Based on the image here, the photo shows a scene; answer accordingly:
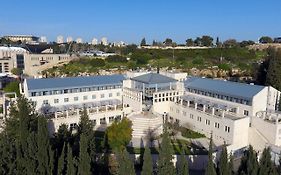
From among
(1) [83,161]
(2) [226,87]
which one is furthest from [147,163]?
(2) [226,87]

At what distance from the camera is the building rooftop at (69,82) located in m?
40.0

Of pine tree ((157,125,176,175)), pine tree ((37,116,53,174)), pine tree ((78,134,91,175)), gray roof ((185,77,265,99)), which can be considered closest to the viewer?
pine tree ((157,125,176,175))

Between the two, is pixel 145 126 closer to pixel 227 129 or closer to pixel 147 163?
pixel 227 129

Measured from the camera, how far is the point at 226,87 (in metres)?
38.3

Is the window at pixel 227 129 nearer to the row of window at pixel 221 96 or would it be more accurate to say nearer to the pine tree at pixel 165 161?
the row of window at pixel 221 96

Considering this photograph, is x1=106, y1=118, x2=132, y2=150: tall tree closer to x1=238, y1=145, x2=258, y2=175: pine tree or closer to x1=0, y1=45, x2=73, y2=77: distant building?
x1=238, y1=145, x2=258, y2=175: pine tree

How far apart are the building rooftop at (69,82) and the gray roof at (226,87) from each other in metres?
11.8

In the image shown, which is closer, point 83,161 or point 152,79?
point 83,161

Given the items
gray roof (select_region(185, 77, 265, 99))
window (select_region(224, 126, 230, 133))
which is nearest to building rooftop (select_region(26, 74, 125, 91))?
gray roof (select_region(185, 77, 265, 99))

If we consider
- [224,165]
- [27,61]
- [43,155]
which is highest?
[27,61]

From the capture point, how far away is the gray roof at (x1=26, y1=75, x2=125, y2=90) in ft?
132

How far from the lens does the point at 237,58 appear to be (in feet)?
303

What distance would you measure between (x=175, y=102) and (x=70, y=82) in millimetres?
16057

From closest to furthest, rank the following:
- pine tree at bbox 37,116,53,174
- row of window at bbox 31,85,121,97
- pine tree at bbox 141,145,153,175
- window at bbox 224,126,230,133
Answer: pine tree at bbox 141,145,153,175, pine tree at bbox 37,116,53,174, window at bbox 224,126,230,133, row of window at bbox 31,85,121,97
